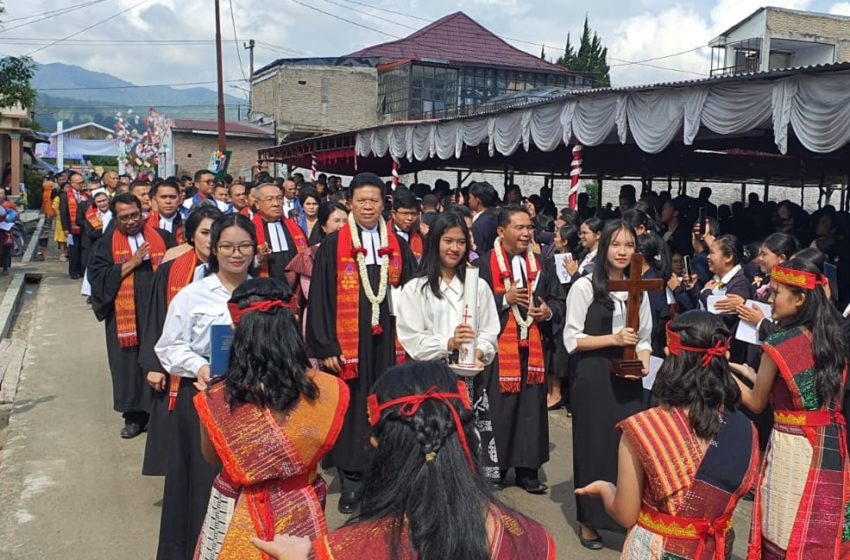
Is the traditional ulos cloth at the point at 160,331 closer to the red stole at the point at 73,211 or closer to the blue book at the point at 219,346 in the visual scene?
the blue book at the point at 219,346

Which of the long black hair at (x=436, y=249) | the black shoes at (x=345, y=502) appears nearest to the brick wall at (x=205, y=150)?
the black shoes at (x=345, y=502)

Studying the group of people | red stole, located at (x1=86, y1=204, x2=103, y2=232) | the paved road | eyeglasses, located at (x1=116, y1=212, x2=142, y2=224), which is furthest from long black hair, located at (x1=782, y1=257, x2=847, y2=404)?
red stole, located at (x1=86, y1=204, x2=103, y2=232)

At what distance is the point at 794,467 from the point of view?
11.1 ft

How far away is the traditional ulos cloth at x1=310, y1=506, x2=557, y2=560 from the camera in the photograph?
1769 millimetres

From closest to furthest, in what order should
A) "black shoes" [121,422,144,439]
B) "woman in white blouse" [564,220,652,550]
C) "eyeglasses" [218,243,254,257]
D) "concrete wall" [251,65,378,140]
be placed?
"eyeglasses" [218,243,254,257] → "woman in white blouse" [564,220,652,550] → "black shoes" [121,422,144,439] → "concrete wall" [251,65,378,140]

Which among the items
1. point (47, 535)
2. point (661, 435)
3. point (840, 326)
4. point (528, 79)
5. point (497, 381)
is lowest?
point (47, 535)

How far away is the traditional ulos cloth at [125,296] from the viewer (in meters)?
6.14

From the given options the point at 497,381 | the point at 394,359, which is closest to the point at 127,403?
the point at 394,359

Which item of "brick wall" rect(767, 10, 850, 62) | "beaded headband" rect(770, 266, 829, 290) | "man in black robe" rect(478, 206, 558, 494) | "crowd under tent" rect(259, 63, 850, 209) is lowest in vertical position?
"man in black robe" rect(478, 206, 558, 494)

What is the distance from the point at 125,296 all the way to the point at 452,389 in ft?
15.7

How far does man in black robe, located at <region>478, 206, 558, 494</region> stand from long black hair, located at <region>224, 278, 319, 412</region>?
8.51 ft

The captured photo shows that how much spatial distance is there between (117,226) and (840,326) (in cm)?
492

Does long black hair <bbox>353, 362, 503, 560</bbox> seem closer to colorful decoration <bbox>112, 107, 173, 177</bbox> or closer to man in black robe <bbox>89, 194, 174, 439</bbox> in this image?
man in black robe <bbox>89, 194, 174, 439</bbox>

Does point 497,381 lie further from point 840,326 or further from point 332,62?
point 332,62
